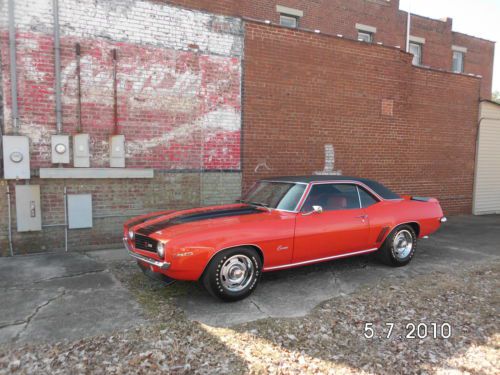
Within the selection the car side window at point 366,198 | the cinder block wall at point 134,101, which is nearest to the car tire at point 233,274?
the car side window at point 366,198

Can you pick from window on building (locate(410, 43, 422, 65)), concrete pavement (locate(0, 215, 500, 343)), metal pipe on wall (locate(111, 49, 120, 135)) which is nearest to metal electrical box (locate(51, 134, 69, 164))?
metal pipe on wall (locate(111, 49, 120, 135))

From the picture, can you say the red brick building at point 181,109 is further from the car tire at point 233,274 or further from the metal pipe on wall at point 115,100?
the car tire at point 233,274

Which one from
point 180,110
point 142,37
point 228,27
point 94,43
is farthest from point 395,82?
point 94,43

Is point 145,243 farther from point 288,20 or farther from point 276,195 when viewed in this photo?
point 288,20

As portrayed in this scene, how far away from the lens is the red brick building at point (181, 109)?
6223 millimetres

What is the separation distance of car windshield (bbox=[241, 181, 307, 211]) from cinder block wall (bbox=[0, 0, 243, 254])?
7.17 feet

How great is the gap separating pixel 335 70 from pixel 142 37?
4.50m

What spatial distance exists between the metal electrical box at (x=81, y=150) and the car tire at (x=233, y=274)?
3732 mm

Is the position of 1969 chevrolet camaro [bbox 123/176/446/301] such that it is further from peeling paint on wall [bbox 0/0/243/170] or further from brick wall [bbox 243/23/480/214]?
brick wall [bbox 243/23/480/214]

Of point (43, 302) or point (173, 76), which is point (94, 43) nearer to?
point (173, 76)

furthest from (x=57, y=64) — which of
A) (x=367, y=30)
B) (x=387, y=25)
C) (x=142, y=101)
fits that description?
(x=387, y=25)

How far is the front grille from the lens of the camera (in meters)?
4.13

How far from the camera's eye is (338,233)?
4953 millimetres

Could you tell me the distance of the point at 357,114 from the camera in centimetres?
917
